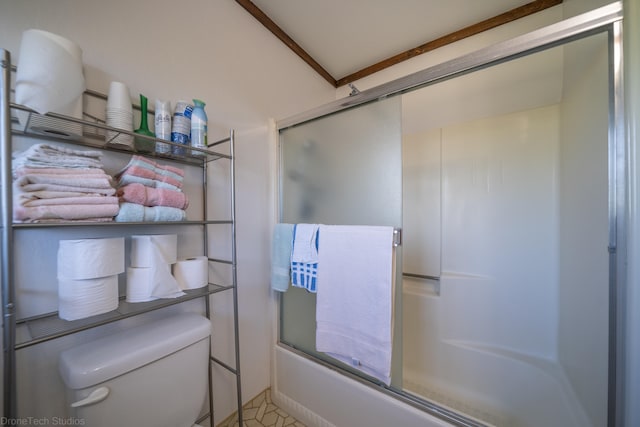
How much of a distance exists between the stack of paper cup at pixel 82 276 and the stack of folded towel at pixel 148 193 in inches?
4.3

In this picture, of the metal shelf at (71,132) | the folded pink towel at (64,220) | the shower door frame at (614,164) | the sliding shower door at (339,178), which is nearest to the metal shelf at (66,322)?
the folded pink towel at (64,220)

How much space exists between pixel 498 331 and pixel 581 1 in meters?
1.90

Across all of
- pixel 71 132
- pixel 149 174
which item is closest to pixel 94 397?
pixel 149 174

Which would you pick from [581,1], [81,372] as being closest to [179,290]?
[81,372]

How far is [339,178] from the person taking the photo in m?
1.18

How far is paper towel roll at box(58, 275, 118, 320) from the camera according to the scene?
61cm

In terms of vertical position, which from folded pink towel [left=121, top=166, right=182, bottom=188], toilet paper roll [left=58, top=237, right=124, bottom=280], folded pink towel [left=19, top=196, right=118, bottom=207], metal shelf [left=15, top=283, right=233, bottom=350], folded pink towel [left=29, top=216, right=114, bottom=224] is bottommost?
metal shelf [left=15, top=283, right=233, bottom=350]

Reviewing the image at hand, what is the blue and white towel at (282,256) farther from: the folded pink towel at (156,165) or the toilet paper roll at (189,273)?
the folded pink towel at (156,165)

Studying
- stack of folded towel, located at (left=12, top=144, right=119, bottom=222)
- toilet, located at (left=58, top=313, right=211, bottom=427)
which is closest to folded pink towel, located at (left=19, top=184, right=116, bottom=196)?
stack of folded towel, located at (left=12, top=144, right=119, bottom=222)

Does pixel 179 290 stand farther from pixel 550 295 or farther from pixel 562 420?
pixel 550 295

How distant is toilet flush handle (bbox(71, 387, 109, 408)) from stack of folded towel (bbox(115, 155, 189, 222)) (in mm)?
479

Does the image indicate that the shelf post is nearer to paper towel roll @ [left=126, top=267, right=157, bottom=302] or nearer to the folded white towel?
paper towel roll @ [left=126, top=267, right=157, bottom=302]

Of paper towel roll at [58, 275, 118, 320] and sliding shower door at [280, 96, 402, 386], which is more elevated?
sliding shower door at [280, 96, 402, 386]

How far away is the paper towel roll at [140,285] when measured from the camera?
753mm
